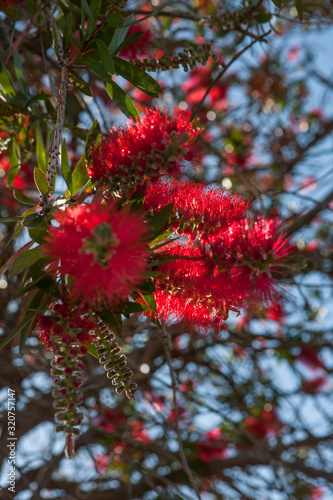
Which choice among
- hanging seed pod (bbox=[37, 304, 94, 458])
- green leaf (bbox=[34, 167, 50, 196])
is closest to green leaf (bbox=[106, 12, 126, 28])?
green leaf (bbox=[34, 167, 50, 196])

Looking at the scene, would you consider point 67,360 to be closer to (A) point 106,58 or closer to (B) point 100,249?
(B) point 100,249

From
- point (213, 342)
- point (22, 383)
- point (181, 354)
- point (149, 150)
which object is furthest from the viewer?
point (181, 354)

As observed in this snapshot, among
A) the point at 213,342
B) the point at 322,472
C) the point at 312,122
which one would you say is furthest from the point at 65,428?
the point at 312,122

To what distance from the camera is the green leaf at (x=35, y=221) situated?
2.80 feet

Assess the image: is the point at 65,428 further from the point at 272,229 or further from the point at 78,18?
the point at 78,18

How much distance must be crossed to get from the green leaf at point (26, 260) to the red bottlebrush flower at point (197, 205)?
224 millimetres

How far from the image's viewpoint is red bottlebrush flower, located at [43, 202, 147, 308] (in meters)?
0.69

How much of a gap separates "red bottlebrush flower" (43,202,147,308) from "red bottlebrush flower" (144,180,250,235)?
0.14 meters

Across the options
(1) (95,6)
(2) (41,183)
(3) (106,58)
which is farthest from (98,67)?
(2) (41,183)

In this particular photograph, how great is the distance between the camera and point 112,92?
1.04 meters

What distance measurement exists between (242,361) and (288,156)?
162 centimetres

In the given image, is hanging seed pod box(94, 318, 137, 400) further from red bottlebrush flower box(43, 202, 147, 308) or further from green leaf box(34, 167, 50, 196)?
green leaf box(34, 167, 50, 196)

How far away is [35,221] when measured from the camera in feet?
2.89

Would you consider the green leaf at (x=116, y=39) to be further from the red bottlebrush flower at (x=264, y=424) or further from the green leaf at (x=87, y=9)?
the red bottlebrush flower at (x=264, y=424)
